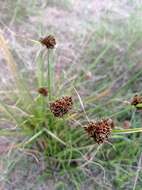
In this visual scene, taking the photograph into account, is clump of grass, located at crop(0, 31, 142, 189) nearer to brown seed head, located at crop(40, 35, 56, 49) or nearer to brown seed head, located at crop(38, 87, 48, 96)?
brown seed head, located at crop(38, 87, 48, 96)

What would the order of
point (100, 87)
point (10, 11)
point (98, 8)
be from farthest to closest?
1. point (98, 8)
2. point (10, 11)
3. point (100, 87)

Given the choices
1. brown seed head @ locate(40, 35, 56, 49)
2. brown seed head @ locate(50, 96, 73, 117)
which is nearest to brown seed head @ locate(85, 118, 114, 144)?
brown seed head @ locate(50, 96, 73, 117)

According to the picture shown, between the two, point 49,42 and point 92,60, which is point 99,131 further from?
point 92,60

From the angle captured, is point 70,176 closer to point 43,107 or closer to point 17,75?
point 43,107

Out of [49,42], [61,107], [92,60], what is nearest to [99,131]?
[61,107]

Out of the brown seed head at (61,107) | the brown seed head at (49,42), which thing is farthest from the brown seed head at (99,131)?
the brown seed head at (49,42)

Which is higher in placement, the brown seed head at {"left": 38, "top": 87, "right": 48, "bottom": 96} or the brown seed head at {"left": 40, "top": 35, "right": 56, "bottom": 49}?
the brown seed head at {"left": 40, "top": 35, "right": 56, "bottom": 49}

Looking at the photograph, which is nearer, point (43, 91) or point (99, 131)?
point (99, 131)

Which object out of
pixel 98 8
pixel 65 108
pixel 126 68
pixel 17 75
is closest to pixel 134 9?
pixel 98 8
